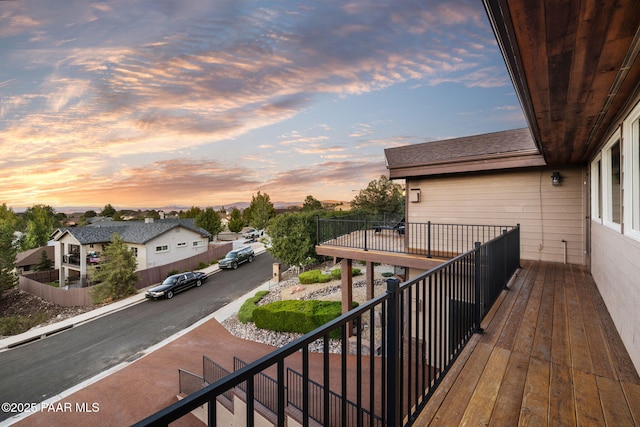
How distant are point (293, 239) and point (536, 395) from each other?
16.1 metres

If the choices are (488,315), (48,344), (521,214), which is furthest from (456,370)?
(48,344)

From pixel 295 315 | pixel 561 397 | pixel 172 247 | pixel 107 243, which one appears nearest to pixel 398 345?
pixel 561 397

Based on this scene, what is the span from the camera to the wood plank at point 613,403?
1.74 meters

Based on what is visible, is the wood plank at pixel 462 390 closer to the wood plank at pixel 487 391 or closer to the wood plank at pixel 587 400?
the wood plank at pixel 487 391

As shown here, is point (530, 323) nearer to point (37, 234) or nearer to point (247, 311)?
point (247, 311)

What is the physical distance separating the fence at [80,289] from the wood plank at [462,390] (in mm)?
19239

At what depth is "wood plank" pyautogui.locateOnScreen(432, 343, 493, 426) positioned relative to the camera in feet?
5.64

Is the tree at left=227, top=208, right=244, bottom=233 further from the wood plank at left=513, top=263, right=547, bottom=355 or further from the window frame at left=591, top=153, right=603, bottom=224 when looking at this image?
the window frame at left=591, top=153, right=603, bottom=224

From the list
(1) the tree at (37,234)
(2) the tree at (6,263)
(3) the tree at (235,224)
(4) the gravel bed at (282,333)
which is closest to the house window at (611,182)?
(4) the gravel bed at (282,333)

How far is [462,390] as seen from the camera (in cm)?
200

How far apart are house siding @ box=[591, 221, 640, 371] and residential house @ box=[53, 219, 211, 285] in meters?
22.7

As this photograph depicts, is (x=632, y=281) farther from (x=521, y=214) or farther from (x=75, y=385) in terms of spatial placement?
(x=75, y=385)

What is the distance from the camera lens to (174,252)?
22.6 m

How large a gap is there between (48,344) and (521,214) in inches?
676
